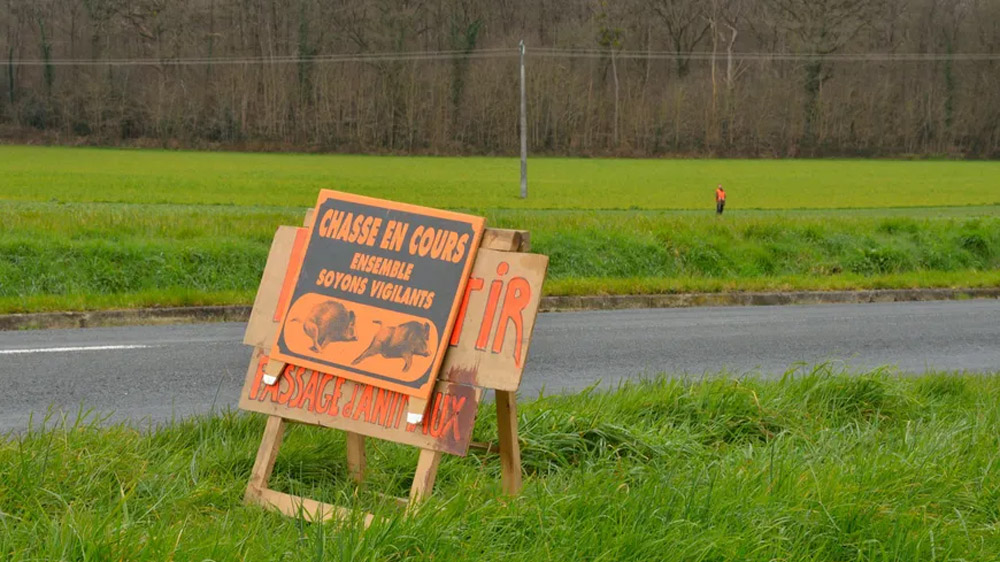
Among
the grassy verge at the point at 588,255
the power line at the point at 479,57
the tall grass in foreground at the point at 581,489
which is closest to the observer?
the tall grass in foreground at the point at 581,489

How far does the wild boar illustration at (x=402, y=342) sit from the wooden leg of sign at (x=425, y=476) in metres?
0.34

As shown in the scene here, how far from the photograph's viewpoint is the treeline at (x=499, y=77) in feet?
269

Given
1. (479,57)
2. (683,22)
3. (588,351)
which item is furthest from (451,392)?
(683,22)

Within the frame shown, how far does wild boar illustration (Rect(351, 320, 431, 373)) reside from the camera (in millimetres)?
3832

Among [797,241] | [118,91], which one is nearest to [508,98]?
[118,91]

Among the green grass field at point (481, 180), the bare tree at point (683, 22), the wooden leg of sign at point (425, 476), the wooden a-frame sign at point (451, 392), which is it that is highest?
the bare tree at point (683, 22)

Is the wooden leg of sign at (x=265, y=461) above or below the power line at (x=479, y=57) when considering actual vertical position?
below

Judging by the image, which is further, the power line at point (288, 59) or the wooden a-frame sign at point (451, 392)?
the power line at point (288, 59)

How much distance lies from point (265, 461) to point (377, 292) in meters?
0.77

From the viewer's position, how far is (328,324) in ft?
13.1

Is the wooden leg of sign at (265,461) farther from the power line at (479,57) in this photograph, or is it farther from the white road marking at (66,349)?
the power line at (479,57)

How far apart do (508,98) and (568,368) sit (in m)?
77.6

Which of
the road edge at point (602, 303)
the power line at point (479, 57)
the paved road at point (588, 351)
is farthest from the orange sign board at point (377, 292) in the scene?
the power line at point (479, 57)

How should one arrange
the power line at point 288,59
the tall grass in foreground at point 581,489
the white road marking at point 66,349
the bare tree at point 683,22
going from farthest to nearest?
the bare tree at point 683,22 < the power line at point 288,59 < the white road marking at point 66,349 < the tall grass in foreground at point 581,489
